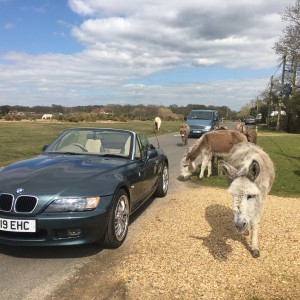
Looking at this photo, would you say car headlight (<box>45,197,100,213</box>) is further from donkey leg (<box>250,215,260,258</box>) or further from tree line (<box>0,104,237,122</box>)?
tree line (<box>0,104,237,122</box>)

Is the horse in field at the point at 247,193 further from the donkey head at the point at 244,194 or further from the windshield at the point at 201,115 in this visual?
the windshield at the point at 201,115

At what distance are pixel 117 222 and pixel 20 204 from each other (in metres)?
1.39

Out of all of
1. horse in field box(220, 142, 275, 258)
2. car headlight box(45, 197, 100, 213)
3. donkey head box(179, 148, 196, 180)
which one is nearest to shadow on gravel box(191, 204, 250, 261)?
horse in field box(220, 142, 275, 258)

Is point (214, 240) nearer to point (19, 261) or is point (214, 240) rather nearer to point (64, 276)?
point (64, 276)

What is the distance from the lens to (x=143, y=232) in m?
6.27

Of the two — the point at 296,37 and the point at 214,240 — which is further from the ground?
the point at 296,37

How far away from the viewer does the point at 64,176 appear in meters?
5.28

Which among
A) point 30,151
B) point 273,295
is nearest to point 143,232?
point 273,295

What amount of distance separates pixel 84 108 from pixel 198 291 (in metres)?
85.0

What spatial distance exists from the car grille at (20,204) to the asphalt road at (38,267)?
0.71 m

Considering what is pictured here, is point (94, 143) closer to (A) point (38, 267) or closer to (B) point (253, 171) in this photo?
(A) point (38, 267)

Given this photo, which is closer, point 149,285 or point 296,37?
point 149,285

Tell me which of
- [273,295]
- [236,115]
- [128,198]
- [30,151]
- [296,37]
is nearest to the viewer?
[273,295]

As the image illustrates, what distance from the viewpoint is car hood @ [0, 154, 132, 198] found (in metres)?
4.93
